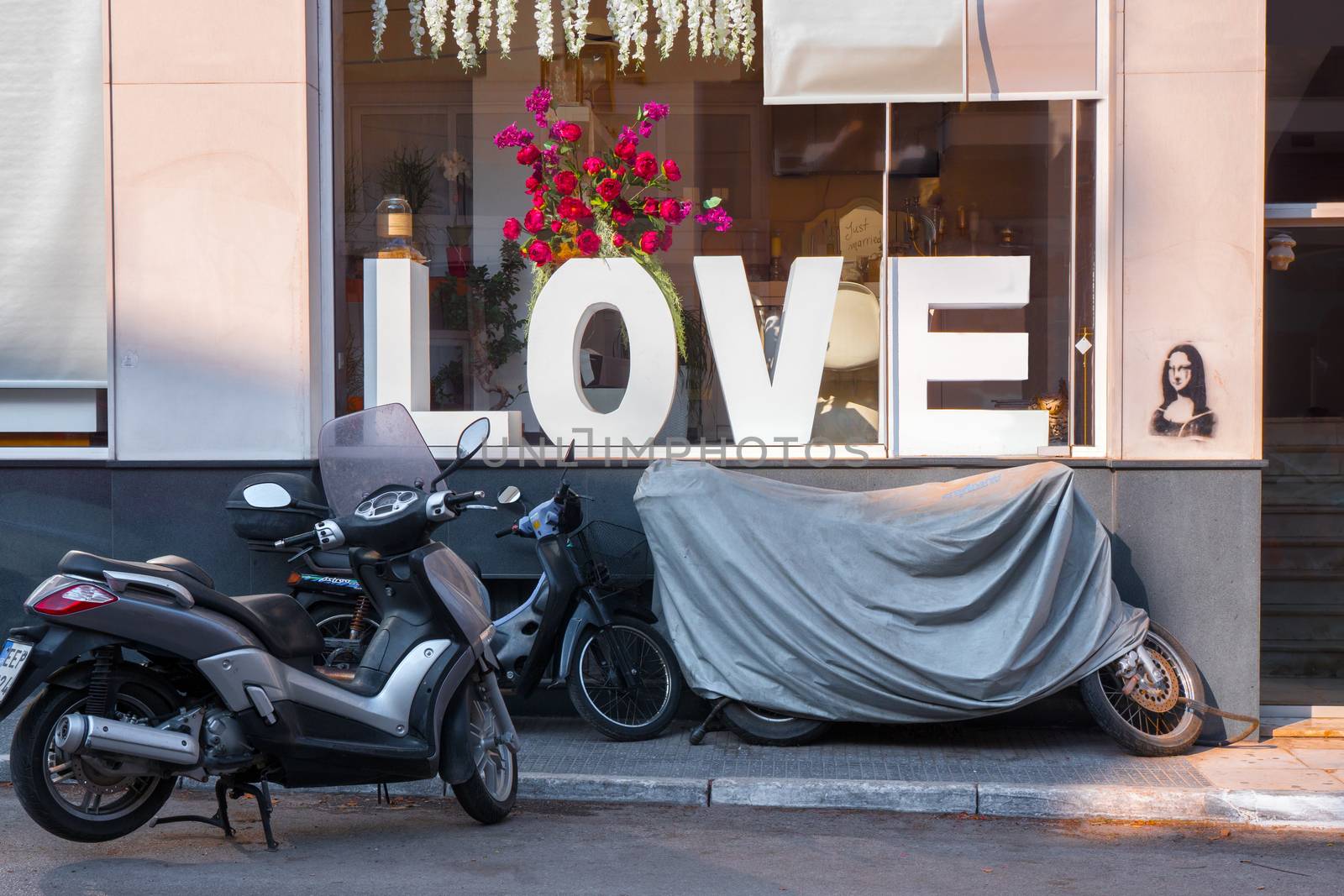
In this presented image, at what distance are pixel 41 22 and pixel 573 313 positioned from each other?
3354mm

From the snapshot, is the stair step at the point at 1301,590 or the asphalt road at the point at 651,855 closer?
the asphalt road at the point at 651,855

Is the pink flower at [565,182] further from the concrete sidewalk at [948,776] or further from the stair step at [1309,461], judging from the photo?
the stair step at [1309,461]

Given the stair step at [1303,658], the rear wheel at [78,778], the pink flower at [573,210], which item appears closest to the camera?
the rear wheel at [78,778]

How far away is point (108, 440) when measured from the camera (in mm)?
7145

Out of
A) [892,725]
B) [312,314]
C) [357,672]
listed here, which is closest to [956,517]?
[892,725]

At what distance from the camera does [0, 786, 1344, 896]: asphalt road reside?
4539mm

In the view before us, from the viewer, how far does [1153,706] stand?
20.8ft

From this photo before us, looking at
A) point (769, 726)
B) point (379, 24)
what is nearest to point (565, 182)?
point (379, 24)

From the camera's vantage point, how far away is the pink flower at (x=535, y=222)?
7578 mm

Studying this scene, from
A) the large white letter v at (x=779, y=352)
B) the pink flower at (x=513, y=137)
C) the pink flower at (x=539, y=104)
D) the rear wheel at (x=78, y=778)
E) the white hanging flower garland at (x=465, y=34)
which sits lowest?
the rear wheel at (x=78, y=778)

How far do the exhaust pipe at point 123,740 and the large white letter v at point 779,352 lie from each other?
12.0 ft

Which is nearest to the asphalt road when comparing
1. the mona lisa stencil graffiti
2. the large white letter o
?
the mona lisa stencil graffiti

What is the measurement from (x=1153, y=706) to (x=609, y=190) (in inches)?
157

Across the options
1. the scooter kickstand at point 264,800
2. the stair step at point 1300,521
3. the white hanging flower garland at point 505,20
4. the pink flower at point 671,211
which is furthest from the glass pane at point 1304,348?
the scooter kickstand at point 264,800
